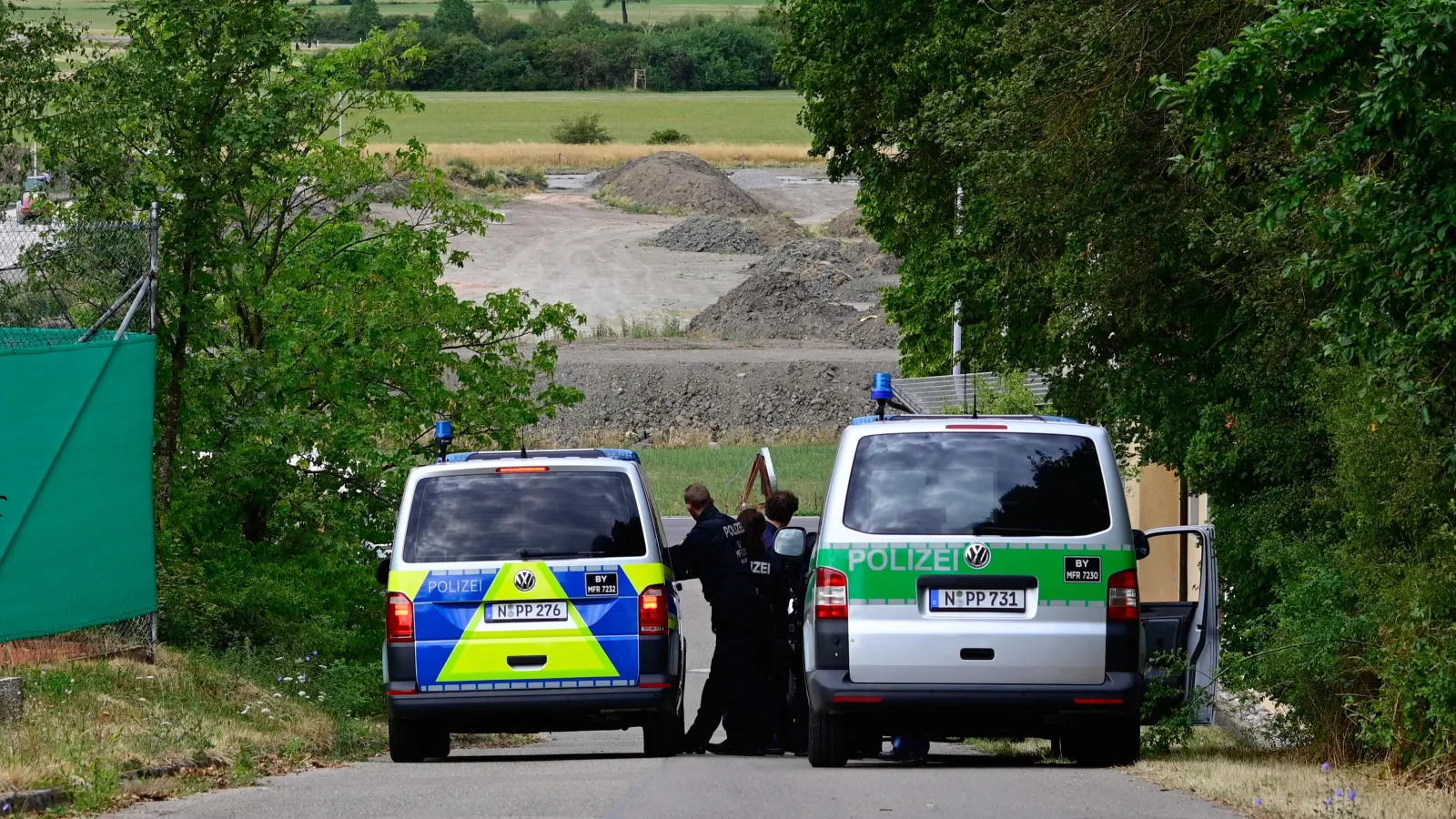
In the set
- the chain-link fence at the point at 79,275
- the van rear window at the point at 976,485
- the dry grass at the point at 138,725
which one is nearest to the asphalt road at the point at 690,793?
the dry grass at the point at 138,725

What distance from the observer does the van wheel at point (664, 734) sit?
41.0 feet

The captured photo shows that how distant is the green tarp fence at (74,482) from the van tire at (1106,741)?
644 cm

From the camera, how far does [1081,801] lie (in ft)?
31.2

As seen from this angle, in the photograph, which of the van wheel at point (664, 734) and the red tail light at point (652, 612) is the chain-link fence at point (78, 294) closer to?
the van wheel at point (664, 734)

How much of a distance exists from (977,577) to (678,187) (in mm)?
103500

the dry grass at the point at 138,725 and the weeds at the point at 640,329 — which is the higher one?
the dry grass at the point at 138,725

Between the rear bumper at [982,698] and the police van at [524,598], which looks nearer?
the rear bumper at [982,698]

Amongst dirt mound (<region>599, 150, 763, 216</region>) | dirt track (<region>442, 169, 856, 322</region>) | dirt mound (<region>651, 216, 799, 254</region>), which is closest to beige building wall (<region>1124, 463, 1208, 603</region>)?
dirt track (<region>442, 169, 856, 322</region>)

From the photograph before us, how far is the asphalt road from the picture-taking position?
30.4 ft

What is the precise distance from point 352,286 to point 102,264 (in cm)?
596

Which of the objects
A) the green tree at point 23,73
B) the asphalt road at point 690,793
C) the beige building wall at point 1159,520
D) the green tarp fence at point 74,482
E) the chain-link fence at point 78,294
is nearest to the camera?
the asphalt road at point 690,793

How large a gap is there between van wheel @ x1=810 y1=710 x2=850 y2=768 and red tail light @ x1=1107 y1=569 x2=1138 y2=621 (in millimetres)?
1627

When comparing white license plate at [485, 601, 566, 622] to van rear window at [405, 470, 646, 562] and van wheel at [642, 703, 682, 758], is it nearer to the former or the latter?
van rear window at [405, 470, 646, 562]

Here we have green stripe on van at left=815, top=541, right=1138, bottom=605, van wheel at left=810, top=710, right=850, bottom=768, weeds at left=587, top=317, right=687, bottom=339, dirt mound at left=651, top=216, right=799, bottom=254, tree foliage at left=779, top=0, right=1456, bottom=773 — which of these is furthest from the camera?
dirt mound at left=651, top=216, right=799, bottom=254
